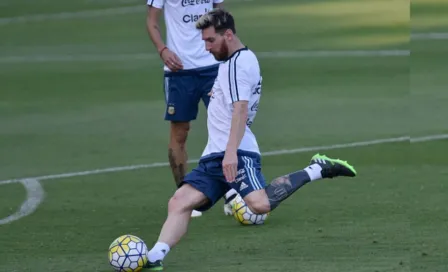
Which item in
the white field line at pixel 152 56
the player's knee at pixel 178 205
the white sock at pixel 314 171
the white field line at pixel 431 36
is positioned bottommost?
the white field line at pixel 431 36

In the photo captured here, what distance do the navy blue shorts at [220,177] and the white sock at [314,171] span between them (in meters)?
0.63

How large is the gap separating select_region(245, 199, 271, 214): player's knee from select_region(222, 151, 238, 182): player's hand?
1.32 feet

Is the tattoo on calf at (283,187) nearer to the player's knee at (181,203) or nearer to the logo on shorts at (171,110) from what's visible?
the player's knee at (181,203)

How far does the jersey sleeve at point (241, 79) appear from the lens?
9.14m

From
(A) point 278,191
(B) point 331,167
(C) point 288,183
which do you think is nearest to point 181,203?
(A) point 278,191

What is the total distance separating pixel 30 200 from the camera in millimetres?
12094

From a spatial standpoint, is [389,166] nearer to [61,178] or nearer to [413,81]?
[61,178]

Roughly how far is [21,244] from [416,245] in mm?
3048

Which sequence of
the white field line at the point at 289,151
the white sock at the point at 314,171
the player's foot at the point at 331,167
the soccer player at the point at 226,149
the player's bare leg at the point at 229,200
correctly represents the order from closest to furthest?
the soccer player at the point at 226,149 → the white sock at the point at 314,171 → the player's foot at the point at 331,167 → the player's bare leg at the point at 229,200 → the white field line at the point at 289,151

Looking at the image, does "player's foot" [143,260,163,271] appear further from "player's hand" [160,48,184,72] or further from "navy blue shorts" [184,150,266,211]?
"player's hand" [160,48,184,72]

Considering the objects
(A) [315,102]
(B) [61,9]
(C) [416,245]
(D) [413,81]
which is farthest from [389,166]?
(B) [61,9]

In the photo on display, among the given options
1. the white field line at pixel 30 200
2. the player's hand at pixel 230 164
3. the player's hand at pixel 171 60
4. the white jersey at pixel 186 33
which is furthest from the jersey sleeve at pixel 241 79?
the white field line at pixel 30 200

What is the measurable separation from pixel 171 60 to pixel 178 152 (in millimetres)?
837

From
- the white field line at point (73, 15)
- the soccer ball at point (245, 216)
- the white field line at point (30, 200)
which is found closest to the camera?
the soccer ball at point (245, 216)
